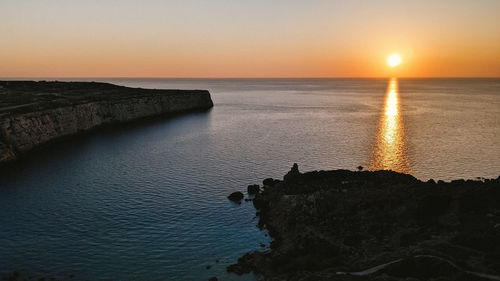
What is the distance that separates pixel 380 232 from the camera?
31953mm

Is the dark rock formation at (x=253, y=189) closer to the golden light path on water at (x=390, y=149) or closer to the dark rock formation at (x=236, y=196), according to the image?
the dark rock formation at (x=236, y=196)

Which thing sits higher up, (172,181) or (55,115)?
(55,115)

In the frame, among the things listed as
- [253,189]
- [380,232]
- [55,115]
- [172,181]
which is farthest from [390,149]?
[55,115]

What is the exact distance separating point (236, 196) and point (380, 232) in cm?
2066

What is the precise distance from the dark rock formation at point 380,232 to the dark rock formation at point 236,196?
321 cm

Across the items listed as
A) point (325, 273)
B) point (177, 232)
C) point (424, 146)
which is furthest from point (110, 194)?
point (424, 146)

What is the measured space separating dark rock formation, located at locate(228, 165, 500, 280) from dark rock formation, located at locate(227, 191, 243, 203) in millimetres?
3211

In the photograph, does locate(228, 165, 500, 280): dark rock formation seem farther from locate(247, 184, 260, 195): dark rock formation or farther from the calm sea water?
locate(247, 184, 260, 195): dark rock formation

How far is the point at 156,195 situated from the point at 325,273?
2986cm

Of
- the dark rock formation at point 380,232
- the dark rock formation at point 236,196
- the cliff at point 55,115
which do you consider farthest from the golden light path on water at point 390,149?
the cliff at point 55,115

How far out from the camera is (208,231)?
1496 inches

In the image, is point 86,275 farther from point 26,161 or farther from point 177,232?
point 26,161

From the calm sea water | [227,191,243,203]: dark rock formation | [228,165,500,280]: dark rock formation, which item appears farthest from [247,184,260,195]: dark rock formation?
[228,165,500,280]: dark rock formation

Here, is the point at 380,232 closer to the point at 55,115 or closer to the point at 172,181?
the point at 172,181
